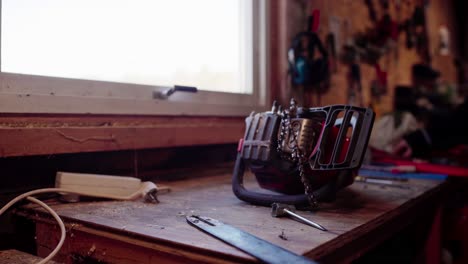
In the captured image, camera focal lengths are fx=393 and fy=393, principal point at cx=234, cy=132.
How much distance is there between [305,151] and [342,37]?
166cm

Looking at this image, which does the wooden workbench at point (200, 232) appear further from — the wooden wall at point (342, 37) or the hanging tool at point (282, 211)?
the wooden wall at point (342, 37)

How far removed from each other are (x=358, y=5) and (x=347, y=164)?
199cm

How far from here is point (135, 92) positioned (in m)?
1.29

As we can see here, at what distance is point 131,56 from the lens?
1354 mm

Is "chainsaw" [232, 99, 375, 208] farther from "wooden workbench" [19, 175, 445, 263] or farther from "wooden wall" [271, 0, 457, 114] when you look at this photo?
"wooden wall" [271, 0, 457, 114]

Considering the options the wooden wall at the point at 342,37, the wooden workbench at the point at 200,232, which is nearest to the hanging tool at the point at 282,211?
the wooden workbench at the point at 200,232

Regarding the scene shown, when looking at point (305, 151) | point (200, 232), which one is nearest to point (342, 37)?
point (305, 151)

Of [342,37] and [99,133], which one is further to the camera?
[342,37]

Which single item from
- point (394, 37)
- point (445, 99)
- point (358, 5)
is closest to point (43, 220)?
point (358, 5)

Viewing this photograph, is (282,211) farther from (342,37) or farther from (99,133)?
(342,37)

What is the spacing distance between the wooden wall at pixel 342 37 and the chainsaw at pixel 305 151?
3.09 ft

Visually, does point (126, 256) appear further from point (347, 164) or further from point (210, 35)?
point (210, 35)

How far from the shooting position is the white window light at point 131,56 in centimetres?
106

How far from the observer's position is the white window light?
1061mm
